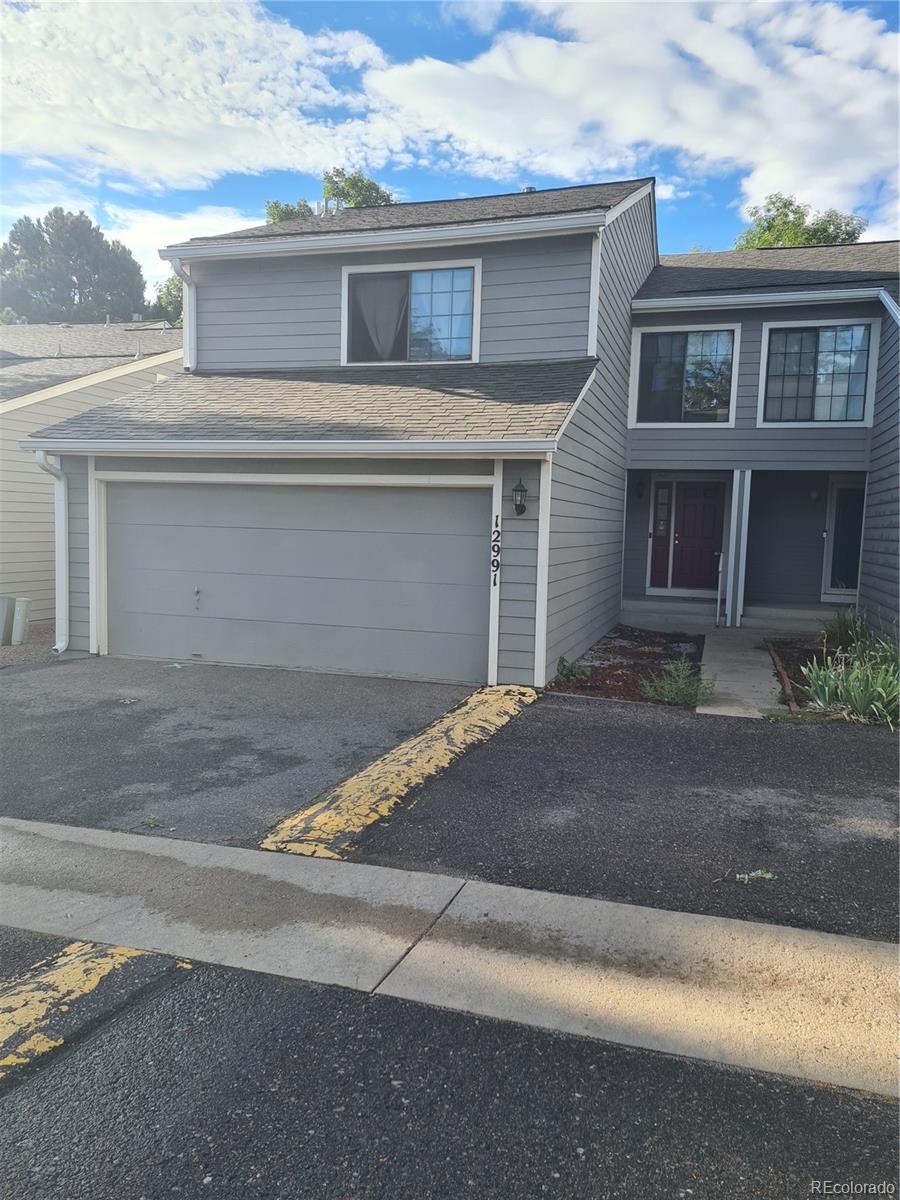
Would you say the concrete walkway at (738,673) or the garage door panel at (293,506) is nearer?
the concrete walkway at (738,673)

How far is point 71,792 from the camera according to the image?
4883 millimetres

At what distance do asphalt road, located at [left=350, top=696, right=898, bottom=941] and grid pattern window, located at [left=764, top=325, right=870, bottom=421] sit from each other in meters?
6.80

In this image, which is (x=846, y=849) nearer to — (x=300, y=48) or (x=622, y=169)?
(x=300, y=48)

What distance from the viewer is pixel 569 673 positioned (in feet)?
26.3

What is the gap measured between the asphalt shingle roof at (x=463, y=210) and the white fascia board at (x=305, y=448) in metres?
3.49

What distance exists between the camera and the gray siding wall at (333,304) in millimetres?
9133

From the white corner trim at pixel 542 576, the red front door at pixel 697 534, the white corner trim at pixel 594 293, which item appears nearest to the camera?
the white corner trim at pixel 542 576

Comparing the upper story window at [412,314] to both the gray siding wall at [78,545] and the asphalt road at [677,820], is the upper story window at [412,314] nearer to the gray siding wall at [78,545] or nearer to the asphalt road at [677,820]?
the gray siding wall at [78,545]

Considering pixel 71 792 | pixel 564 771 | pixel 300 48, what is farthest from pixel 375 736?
pixel 300 48

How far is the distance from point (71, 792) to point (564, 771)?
10.7 feet

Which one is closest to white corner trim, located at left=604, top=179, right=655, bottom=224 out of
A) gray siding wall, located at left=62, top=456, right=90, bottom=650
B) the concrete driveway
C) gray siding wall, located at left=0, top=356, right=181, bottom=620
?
the concrete driveway

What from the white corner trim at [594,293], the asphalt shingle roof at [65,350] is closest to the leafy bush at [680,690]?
the white corner trim at [594,293]

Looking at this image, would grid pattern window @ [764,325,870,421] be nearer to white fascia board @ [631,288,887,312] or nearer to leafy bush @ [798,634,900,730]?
white fascia board @ [631,288,887,312]

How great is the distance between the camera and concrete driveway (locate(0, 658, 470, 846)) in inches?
182
